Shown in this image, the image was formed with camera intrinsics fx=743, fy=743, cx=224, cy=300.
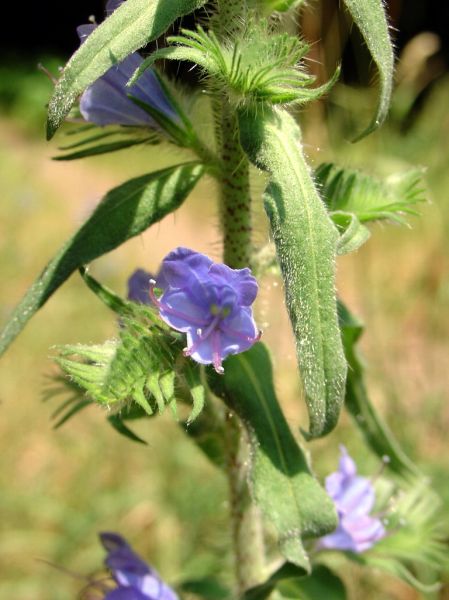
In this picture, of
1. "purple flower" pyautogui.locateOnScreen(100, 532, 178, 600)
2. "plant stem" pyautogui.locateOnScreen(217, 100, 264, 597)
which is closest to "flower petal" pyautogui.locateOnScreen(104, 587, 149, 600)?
"purple flower" pyautogui.locateOnScreen(100, 532, 178, 600)

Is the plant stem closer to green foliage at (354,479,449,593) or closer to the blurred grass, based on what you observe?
the blurred grass

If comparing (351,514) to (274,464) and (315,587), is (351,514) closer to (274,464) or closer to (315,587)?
(315,587)

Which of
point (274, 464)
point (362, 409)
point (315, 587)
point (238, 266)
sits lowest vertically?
point (315, 587)

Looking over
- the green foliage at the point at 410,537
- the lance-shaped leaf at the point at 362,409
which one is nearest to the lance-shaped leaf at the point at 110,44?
the lance-shaped leaf at the point at 362,409

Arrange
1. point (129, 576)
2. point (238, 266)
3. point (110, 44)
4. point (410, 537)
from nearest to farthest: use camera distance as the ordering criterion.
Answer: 1. point (110, 44)
2. point (238, 266)
3. point (129, 576)
4. point (410, 537)

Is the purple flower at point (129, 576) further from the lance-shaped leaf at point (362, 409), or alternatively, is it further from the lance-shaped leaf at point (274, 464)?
the lance-shaped leaf at point (362, 409)

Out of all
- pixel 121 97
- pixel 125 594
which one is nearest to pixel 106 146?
pixel 121 97

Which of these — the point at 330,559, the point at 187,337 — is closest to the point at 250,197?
the point at 187,337
